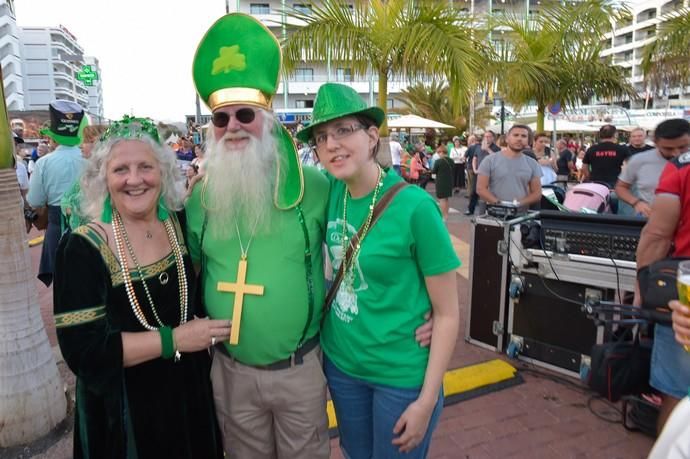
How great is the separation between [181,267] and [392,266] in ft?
2.43

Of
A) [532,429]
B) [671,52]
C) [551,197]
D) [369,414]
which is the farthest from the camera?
[671,52]

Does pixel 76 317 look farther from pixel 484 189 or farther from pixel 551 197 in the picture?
pixel 551 197

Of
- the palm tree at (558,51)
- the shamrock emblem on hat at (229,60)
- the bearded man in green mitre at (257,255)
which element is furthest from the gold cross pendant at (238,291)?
the palm tree at (558,51)

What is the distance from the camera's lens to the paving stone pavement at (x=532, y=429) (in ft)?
8.55

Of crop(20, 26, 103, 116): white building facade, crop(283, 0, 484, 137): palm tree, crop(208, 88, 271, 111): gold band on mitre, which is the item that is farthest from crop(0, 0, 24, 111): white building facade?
crop(208, 88, 271, 111): gold band on mitre

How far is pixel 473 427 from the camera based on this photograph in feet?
9.29

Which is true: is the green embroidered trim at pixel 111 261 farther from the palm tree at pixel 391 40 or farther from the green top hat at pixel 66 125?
the green top hat at pixel 66 125

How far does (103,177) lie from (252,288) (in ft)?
2.04

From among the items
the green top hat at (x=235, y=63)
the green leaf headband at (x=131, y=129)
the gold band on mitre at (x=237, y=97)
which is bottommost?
the green leaf headband at (x=131, y=129)

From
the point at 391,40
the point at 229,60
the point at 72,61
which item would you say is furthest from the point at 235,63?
the point at 72,61

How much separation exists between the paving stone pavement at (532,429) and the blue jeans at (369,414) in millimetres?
881

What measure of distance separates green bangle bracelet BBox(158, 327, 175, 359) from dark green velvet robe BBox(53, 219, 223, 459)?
0.23 feet

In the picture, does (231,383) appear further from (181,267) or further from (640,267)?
(640,267)

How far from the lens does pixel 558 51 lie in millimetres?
8000
